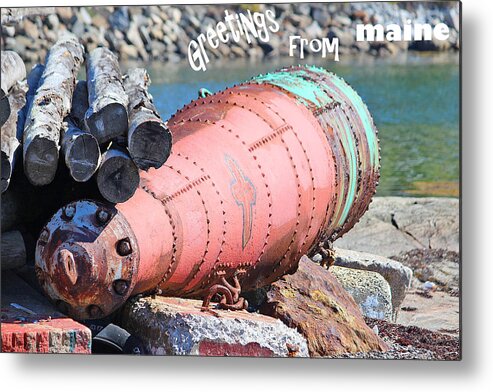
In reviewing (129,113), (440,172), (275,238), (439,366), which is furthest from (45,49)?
(439,366)

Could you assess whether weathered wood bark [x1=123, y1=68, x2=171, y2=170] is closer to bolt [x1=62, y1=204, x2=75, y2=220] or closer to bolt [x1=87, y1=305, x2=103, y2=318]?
bolt [x1=62, y1=204, x2=75, y2=220]

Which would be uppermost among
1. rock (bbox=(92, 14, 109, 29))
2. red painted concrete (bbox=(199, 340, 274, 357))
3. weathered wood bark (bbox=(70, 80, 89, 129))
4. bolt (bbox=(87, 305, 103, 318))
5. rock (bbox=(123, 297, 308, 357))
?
rock (bbox=(92, 14, 109, 29))

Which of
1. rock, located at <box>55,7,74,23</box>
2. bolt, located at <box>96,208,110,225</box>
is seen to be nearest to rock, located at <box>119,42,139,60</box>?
rock, located at <box>55,7,74,23</box>

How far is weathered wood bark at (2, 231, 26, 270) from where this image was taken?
4559 millimetres

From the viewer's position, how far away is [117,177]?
4082 mm

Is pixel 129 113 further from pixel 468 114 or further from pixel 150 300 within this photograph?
pixel 468 114

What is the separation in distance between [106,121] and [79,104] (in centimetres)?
48

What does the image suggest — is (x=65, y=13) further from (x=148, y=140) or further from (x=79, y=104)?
(x=148, y=140)

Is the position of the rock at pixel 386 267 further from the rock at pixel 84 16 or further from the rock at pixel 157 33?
the rock at pixel 84 16

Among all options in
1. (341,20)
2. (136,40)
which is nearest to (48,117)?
(136,40)

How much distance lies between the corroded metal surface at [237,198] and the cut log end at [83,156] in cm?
17

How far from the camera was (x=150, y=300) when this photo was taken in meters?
4.36

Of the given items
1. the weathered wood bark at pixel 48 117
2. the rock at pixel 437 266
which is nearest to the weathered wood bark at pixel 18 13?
the weathered wood bark at pixel 48 117

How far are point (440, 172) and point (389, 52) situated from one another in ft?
1.87
